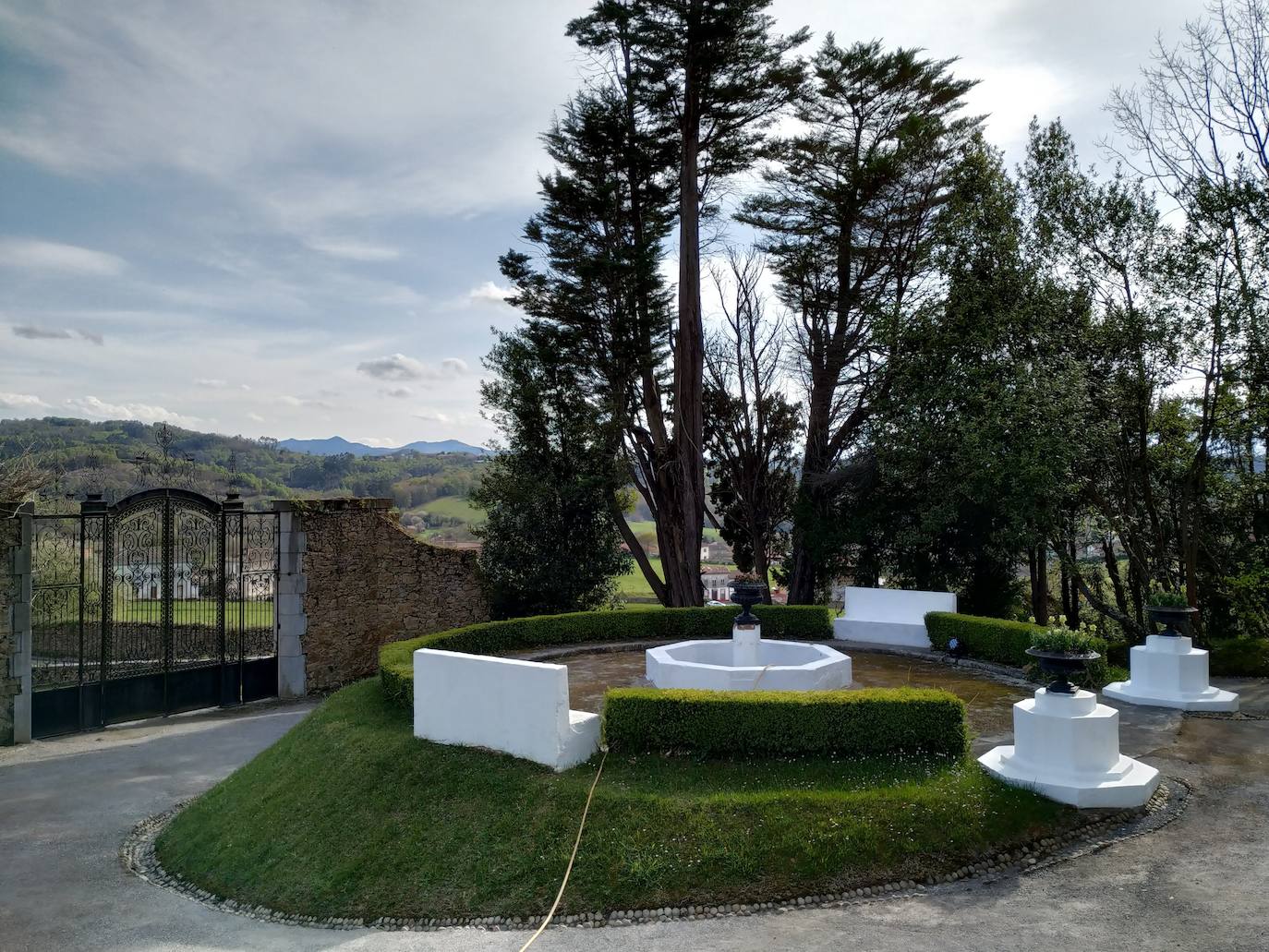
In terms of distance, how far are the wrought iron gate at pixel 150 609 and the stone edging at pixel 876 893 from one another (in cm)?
739

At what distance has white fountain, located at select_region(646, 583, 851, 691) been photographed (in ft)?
30.9

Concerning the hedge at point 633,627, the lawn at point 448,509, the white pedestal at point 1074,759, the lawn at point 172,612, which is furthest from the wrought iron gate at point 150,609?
the lawn at point 448,509

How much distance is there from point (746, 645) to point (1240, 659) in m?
7.40

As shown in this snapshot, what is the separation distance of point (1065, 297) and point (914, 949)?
561 inches

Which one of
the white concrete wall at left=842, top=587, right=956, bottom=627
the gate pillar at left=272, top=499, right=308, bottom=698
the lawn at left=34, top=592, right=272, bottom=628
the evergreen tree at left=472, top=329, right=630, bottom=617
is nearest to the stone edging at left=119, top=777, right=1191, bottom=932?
the white concrete wall at left=842, top=587, right=956, bottom=627

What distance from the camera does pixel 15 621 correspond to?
40.0ft

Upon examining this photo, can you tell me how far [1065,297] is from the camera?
1603 cm

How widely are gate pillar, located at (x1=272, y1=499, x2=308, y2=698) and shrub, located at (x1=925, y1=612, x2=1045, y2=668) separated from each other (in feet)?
36.4

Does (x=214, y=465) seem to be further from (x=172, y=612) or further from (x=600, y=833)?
(x=600, y=833)

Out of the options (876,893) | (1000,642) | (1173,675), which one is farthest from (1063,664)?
(1000,642)

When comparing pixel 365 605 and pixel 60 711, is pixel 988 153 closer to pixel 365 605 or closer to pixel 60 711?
pixel 365 605

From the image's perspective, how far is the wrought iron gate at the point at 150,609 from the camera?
41.7 feet

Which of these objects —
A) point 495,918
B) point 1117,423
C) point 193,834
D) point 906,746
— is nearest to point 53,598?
point 193,834

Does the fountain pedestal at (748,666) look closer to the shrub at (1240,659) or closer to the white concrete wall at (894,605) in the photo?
the white concrete wall at (894,605)
